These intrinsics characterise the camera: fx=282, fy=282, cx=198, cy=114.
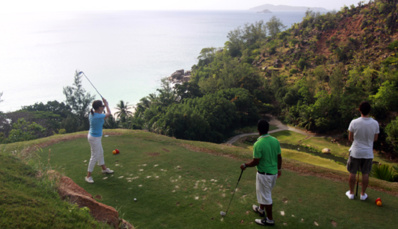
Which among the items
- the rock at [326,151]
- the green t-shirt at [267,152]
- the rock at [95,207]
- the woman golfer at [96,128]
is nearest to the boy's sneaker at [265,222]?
the green t-shirt at [267,152]

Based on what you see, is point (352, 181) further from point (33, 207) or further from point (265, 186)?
point (33, 207)

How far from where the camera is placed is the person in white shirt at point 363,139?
809 centimetres

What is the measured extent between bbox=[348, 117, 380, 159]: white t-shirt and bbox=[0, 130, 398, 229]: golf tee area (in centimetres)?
169

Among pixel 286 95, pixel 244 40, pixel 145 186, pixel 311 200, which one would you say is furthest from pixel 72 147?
pixel 244 40

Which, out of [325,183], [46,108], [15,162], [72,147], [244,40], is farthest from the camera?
[244,40]

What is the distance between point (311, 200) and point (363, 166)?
6.22ft

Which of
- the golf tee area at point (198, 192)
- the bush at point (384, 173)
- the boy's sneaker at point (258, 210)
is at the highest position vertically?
the boy's sneaker at point (258, 210)

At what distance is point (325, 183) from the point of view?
1043 cm

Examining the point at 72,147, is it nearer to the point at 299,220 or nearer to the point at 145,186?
the point at 145,186

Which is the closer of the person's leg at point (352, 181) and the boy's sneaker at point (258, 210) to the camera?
the boy's sneaker at point (258, 210)

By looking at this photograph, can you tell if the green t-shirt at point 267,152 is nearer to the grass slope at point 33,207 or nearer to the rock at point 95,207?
the rock at point 95,207

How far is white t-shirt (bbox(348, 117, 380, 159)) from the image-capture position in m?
8.09

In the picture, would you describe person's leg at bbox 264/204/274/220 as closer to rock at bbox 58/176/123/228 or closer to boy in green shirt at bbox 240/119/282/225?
boy in green shirt at bbox 240/119/282/225

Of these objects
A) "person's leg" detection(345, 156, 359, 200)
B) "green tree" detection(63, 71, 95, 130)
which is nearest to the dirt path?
"person's leg" detection(345, 156, 359, 200)
